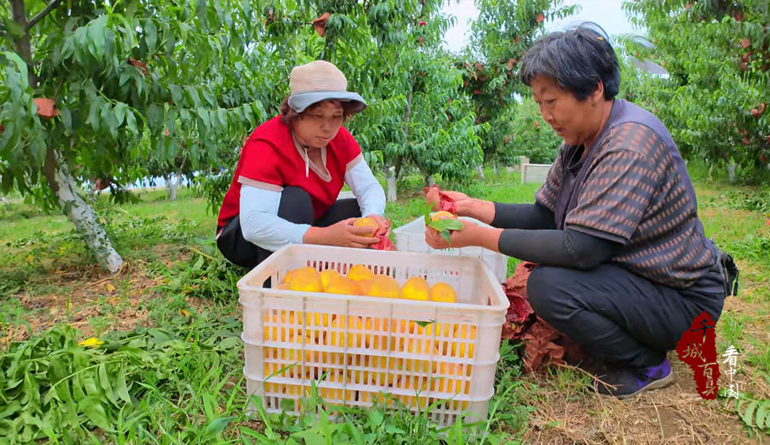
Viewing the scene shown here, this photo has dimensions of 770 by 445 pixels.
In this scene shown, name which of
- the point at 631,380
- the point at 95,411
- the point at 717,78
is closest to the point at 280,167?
the point at 95,411

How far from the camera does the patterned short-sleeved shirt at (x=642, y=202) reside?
61.7 inches

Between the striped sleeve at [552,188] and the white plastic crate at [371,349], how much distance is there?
2.20 feet


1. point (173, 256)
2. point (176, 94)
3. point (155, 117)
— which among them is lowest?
point (173, 256)

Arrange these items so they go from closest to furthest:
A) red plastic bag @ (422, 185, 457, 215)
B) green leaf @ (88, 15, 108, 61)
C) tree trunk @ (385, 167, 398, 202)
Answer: green leaf @ (88, 15, 108, 61) < red plastic bag @ (422, 185, 457, 215) < tree trunk @ (385, 167, 398, 202)

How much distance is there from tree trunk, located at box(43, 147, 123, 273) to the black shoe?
270cm

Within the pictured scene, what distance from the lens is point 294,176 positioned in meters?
2.36

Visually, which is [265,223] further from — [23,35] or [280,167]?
[23,35]

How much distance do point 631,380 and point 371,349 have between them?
988 millimetres

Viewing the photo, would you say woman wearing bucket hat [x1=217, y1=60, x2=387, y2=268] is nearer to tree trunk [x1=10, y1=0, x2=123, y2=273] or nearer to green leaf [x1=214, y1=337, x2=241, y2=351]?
green leaf [x1=214, y1=337, x2=241, y2=351]

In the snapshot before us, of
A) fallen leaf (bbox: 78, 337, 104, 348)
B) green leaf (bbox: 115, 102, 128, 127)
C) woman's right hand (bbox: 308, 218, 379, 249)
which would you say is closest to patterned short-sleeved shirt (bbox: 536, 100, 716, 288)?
woman's right hand (bbox: 308, 218, 379, 249)

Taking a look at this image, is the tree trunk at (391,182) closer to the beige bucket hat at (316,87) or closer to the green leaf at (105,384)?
the beige bucket hat at (316,87)

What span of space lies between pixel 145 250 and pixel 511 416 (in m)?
2.82

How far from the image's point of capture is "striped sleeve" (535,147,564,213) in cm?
213

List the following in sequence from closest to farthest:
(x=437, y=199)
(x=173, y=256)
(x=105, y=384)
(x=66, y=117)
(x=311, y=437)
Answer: (x=311, y=437) → (x=105, y=384) → (x=437, y=199) → (x=66, y=117) → (x=173, y=256)
